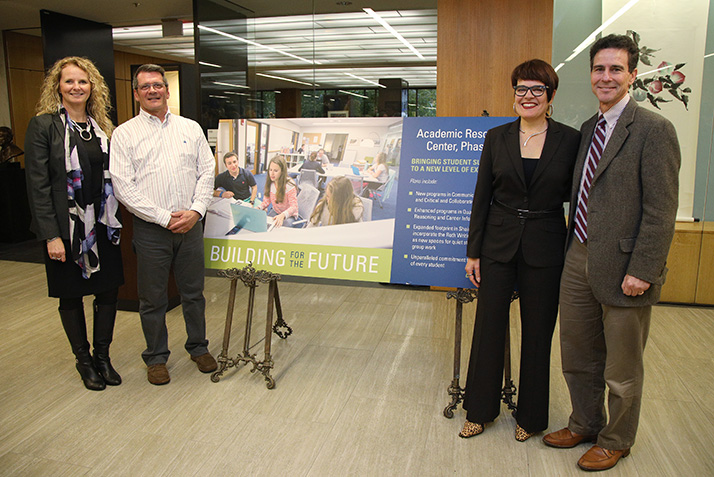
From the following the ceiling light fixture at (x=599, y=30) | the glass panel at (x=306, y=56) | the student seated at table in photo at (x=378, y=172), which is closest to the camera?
the student seated at table in photo at (x=378, y=172)

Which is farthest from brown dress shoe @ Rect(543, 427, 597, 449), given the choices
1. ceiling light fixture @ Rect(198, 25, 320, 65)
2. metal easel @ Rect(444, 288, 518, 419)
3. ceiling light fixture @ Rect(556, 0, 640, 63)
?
ceiling light fixture @ Rect(198, 25, 320, 65)

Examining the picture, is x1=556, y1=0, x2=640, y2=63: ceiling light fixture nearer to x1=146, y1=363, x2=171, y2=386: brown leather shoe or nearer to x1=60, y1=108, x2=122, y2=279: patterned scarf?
x1=60, y1=108, x2=122, y2=279: patterned scarf

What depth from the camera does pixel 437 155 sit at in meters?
2.97

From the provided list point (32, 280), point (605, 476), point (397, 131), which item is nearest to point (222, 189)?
point (397, 131)

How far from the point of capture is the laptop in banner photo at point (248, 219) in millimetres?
3312

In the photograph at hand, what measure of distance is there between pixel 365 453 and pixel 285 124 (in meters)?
1.93

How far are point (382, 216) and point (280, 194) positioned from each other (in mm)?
657

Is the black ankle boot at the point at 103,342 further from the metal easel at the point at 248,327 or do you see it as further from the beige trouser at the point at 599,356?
the beige trouser at the point at 599,356

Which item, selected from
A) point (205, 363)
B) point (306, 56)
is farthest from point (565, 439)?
point (306, 56)

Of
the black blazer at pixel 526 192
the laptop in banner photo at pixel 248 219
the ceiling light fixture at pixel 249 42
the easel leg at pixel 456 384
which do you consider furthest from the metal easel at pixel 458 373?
the ceiling light fixture at pixel 249 42

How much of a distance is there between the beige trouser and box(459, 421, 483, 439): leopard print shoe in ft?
1.41

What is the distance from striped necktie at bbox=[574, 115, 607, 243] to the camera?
7.31ft

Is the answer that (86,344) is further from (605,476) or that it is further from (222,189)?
(605,476)

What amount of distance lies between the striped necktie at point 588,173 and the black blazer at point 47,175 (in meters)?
2.58
